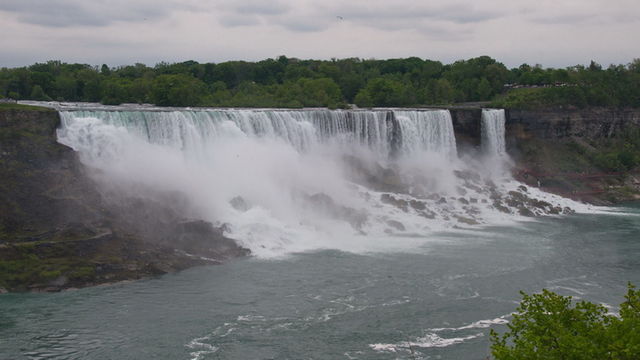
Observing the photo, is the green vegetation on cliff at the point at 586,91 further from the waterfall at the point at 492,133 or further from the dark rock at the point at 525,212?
the dark rock at the point at 525,212

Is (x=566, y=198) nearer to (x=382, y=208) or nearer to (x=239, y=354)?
(x=382, y=208)

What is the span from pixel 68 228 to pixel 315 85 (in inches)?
1396

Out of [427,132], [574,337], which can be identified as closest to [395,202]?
[427,132]

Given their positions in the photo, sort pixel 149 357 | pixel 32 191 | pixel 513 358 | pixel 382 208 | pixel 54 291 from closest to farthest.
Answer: pixel 513 358, pixel 149 357, pixel 54 291, pixel 32 191, pixel 382 208

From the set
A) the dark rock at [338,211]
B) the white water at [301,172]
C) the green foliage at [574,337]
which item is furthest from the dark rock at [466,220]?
the green foliage at [574,337]

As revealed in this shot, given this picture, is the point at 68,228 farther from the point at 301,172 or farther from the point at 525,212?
the point at 525,212

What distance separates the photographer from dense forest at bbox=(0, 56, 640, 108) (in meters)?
52.1

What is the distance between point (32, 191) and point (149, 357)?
11.8m

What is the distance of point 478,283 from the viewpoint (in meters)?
24.9

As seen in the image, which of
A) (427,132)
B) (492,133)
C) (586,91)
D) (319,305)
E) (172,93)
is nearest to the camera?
(319,305)

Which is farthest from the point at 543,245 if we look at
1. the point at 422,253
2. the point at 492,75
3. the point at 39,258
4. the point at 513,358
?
the point at 492,75

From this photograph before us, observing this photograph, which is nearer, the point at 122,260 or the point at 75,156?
the point at 122,260

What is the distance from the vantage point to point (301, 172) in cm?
3806

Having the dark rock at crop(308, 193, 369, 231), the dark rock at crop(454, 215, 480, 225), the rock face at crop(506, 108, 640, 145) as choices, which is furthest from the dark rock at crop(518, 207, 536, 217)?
the rock face at crop(506, 108, 640, 145)
